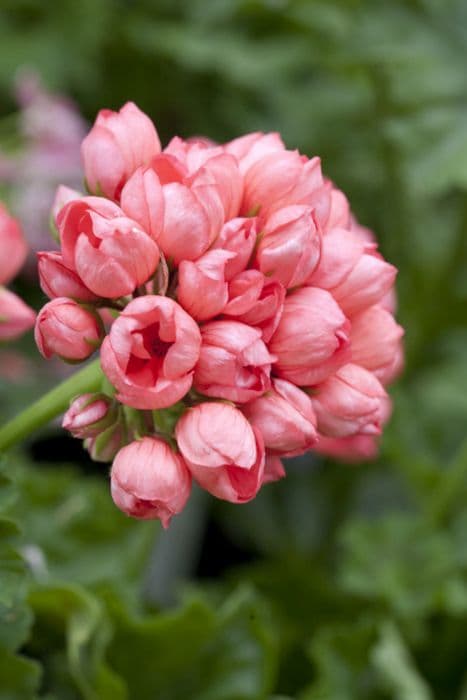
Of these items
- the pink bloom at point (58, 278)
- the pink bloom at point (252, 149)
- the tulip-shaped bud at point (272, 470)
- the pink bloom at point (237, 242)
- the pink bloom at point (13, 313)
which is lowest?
the pink bloom at point (13, 313)

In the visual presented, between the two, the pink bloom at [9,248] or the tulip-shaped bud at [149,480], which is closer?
the tulip-shaped bud at [149,480]

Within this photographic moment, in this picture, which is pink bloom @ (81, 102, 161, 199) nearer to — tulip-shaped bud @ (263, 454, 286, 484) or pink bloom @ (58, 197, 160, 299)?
pink bloom @ (58, 197, 160, 299)

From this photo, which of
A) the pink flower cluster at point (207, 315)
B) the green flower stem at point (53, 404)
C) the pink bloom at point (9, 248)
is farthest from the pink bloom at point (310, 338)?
the pink bloom at point (9, 248)

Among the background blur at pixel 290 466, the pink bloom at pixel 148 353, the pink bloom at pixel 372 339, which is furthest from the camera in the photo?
the background blur at pixel 290 466

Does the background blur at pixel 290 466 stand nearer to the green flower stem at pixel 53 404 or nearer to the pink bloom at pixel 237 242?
the green flower stem at pixel 53 404

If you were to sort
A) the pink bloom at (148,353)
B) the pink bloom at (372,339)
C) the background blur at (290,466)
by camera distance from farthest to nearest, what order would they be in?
the background blur at (290,466) → the pink bloom at (372,339) → the pink bloom at (148,353)

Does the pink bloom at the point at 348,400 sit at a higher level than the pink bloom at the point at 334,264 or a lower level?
lower
